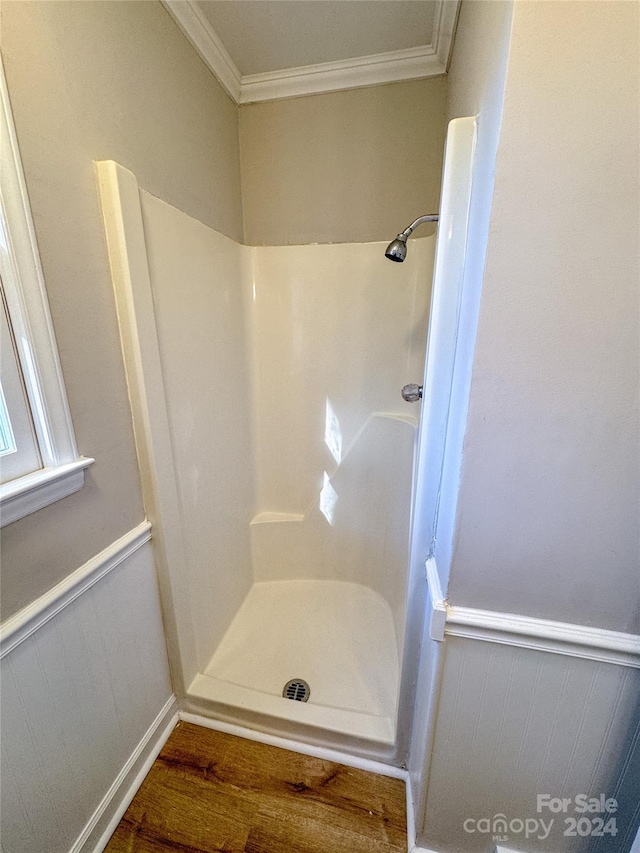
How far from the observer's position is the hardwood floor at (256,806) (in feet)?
2.99

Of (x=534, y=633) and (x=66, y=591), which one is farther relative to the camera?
(x=66, y=591)

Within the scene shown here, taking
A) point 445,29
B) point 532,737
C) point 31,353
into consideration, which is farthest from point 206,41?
point 532,737

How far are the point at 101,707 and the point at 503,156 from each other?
1.53 metres

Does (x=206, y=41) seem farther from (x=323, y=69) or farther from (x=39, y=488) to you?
(x=39, y=488)

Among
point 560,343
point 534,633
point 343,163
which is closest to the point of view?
point 560,343

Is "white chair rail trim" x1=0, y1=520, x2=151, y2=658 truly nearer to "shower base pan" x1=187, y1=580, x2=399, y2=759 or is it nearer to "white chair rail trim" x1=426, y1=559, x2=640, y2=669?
"shower base pan" x1=187, y1=580, x2=399, y2=759

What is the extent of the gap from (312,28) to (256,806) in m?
2.54

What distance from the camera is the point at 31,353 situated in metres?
0.69

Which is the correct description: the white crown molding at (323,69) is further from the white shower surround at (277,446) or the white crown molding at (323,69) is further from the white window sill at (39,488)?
the white window sill at (39,488)

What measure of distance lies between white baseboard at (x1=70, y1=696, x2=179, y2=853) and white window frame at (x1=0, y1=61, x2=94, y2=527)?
892mm

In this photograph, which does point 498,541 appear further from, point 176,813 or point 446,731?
point 176,813

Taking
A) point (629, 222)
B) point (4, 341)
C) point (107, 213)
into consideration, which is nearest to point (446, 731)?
point (629, 222)

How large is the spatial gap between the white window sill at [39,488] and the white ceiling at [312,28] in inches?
58.9

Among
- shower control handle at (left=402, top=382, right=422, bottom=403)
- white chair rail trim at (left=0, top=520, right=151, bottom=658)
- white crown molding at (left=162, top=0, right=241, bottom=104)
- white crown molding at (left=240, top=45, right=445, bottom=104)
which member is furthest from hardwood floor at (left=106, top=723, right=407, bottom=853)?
white crown molding at (left=240, top=45, right=445, bottom=104)
